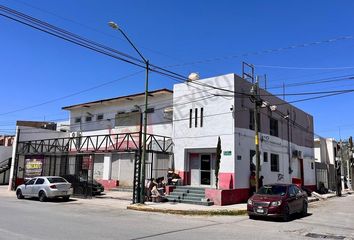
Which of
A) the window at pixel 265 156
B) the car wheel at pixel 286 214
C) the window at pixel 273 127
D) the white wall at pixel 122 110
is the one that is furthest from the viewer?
the white wall at pixel 122 110

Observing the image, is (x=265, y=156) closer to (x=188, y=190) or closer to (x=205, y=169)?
(x=205, y=169)

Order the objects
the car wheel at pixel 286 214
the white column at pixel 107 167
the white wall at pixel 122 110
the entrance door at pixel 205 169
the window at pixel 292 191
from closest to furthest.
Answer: the car wheel at pixel 286 214 < the window at pixel 292 191 < the entrance door at pixel 205 169 < the white wall at pixel 122 110 < the white column at pixel 107 167

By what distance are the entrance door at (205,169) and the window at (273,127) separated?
6.40 m

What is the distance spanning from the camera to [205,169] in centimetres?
2489

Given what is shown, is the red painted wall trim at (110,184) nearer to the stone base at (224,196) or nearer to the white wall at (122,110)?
the white wall at (122,110)

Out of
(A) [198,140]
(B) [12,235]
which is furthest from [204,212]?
(B) [12,235]

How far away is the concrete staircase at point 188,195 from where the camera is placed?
70.5ft

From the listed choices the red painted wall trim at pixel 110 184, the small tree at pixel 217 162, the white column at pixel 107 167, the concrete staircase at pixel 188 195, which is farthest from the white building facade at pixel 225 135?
the white column at pixel 107 167

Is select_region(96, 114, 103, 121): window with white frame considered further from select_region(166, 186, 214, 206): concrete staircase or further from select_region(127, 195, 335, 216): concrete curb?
select_region(127, 195, 335, 216): concrete curb

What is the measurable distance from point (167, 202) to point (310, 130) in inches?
836

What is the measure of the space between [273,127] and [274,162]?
2.85 meters

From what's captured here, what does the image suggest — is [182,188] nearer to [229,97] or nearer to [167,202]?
[167,202]

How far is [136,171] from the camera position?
2256 centimetres

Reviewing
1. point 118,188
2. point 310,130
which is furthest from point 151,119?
point 310,130
